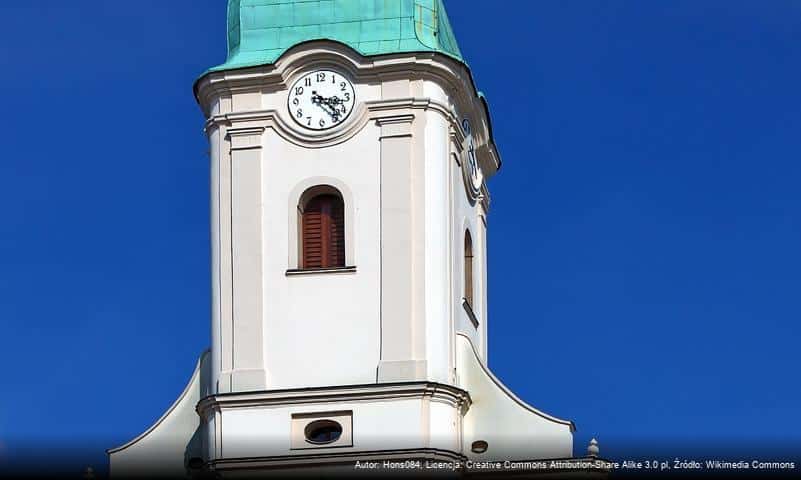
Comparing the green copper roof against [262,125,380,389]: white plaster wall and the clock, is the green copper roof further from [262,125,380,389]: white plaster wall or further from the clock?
the clock

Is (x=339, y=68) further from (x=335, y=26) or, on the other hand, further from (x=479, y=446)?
(x=479, y=446)

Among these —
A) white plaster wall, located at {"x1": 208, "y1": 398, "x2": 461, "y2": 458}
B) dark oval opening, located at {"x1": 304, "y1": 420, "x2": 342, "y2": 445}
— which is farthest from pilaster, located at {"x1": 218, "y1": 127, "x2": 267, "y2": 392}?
dark oval opening, located at {"x1": 304, "y1": 420, "x2": 342, "y2": 445}

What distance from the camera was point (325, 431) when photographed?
45.6 metres

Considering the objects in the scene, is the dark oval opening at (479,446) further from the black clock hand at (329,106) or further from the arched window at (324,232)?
the black clock hand at (329,106)

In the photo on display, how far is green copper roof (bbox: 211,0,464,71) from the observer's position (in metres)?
47.0

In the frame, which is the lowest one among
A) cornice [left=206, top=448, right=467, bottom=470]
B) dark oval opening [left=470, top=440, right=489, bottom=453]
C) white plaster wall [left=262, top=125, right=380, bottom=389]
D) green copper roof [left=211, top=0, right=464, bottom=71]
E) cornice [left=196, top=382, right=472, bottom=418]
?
cornice [left=206, top=448, right=467, bottom=470]

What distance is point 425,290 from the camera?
1809 inches

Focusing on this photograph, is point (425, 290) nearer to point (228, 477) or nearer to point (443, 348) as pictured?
point (443, 348)

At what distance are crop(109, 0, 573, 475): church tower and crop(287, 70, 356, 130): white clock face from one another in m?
0.02

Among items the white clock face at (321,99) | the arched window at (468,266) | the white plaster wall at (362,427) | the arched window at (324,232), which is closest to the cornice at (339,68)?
the white clock face at (321,99)

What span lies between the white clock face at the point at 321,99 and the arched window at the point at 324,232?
120 centimetres

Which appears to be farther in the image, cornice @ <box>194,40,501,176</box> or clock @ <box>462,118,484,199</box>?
clock @ <box>462,118,484,199</box>

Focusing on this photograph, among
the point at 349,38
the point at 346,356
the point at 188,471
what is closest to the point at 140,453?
the point at 188,471

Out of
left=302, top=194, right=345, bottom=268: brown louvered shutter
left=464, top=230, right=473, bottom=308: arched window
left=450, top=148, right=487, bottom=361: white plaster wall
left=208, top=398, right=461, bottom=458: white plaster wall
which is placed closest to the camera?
left=208, top=398, right=461, bottom=458: white plaster wall
